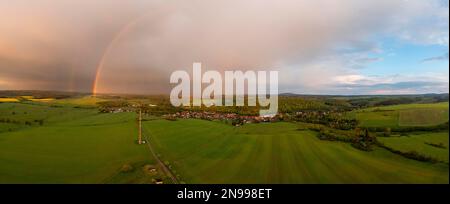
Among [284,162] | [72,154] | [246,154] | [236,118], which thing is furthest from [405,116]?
[72,154]

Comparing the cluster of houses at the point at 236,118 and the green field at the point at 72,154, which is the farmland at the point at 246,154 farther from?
the cluster of houses at the point at 236,118

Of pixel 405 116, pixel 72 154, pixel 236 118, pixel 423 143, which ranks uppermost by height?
pixel 405 116

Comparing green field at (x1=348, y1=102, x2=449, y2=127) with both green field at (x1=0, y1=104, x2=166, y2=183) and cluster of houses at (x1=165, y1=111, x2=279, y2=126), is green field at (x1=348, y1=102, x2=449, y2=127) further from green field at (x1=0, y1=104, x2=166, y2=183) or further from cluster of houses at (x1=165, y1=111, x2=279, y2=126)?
green field at (x1=0, y1=104, x2=166, y2=183)

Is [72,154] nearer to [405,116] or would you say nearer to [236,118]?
[236,118]

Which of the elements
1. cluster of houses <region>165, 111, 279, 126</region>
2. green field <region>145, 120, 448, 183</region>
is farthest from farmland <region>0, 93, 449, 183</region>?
cluster of houses <region>165, 111, 279, 126</region>

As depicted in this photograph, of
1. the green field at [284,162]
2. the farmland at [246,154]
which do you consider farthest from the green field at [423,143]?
the green field at [284,162]
